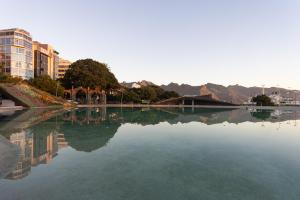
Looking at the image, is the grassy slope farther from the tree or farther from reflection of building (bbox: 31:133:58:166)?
reflection of building (bbox: 31:133:58:166)

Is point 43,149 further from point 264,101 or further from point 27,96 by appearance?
point 264,101

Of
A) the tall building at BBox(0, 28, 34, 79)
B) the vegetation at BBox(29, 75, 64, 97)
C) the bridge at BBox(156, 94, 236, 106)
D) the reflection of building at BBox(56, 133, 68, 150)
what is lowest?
the reflection of building at BBox(56, 133, 68, 150)

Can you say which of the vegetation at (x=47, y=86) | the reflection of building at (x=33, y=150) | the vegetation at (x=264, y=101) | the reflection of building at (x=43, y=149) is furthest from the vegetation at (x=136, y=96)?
the reflection of building at (x=43, y=149)

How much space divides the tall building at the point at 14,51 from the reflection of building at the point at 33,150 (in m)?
71.5

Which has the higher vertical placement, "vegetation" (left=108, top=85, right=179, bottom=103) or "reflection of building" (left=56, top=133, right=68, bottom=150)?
"vegetation" (left=108, top=85, right=179, bottom=103)

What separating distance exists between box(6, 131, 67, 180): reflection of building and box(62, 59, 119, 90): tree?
5490 centimetres

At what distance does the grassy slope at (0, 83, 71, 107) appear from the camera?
42781mm

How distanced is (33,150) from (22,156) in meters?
1.10

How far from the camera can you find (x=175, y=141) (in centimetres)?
1470

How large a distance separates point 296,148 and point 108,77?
67.4m

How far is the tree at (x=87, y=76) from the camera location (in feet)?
224

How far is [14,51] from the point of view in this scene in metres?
73.2

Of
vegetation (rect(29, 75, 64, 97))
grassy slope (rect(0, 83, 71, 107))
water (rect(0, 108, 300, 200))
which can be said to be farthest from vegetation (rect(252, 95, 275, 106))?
water (rect(0, 108, 300, 200))

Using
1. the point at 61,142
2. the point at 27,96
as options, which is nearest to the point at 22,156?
the point at 61,142
